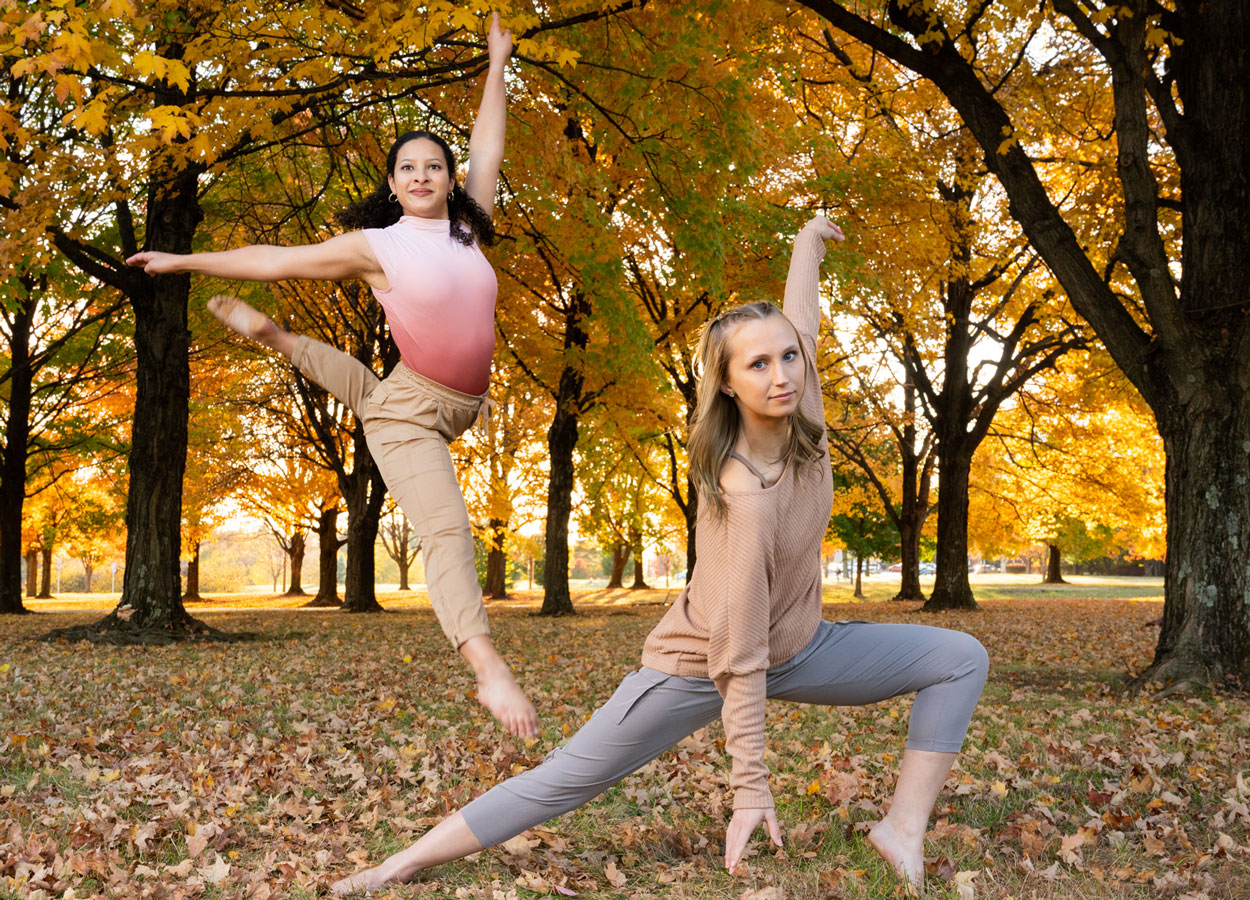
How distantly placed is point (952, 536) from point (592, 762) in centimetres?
1694

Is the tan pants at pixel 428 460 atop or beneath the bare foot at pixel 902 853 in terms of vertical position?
atop

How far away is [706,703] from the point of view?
3121 mm

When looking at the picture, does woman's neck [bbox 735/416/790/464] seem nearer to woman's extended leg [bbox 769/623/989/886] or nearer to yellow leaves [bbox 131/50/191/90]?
woman's extended leg [bbox 769/623/989/886]

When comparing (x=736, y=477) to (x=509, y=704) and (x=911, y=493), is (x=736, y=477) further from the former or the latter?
(x=911, y=493)

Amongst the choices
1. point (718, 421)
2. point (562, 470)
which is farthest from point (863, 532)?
point (718, 421)

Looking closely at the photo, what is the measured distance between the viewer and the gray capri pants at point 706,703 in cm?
312

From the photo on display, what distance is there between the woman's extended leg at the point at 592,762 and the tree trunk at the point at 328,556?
2607 cm

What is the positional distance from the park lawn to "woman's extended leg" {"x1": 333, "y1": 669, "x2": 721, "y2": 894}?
0.27 m

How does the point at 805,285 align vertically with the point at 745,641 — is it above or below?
above

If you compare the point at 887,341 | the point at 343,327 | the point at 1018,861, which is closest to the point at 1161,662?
the point at 1018,861

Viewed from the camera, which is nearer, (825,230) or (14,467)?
(825,230)

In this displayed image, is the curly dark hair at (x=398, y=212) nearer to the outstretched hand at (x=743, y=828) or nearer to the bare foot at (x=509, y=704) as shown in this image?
the bare foot at (x=509, y=704)

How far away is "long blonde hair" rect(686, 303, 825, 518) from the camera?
9.74 ft

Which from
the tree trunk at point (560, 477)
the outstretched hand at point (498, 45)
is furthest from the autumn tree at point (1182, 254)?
the tree trunk at point (560, 477)
